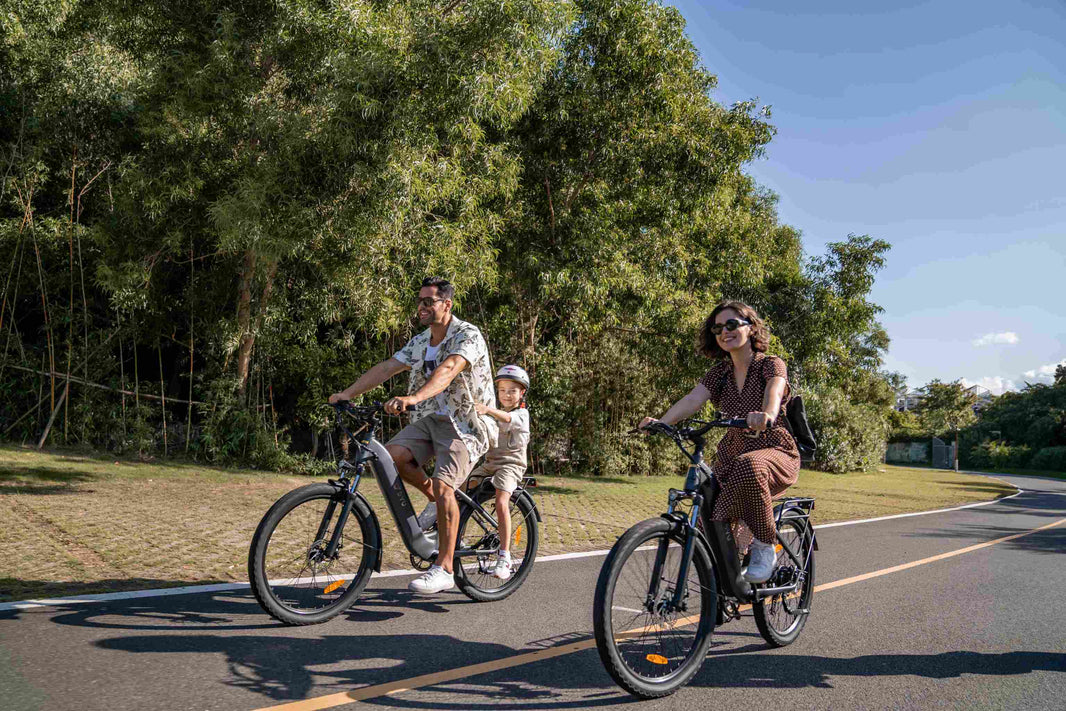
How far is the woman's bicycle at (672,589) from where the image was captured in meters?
3.57

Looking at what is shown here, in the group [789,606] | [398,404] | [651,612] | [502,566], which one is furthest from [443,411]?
[789,606]

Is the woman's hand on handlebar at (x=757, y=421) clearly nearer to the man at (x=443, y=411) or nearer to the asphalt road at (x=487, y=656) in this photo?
the asphalt road at (x=487, y=656)

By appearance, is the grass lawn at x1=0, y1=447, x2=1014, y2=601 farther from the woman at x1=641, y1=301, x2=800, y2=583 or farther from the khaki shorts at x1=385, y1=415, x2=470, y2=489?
the woman at x1=641, y1=301, x2=800, y2=583

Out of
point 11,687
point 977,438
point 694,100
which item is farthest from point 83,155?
point 977,438

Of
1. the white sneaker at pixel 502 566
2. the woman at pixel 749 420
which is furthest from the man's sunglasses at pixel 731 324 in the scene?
the white sneaker at pixel 502 566

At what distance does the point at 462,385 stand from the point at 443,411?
0.69ft

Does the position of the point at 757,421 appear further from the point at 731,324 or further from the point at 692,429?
the point at 731,324

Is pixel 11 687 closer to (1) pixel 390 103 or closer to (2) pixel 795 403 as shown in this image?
(2) pixel 795 403

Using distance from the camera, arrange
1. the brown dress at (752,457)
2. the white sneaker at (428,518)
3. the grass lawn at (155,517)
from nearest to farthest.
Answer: the brown dress at (752,457) < the white sneaker at (428,518) < the grass lawn at (155,517)

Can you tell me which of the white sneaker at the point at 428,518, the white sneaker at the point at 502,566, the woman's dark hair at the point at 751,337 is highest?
the woman's dark hair at the point at 751,337

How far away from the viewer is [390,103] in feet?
32.7

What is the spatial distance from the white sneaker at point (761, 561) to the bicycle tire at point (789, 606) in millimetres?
201

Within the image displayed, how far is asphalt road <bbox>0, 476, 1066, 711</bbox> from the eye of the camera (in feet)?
11.9

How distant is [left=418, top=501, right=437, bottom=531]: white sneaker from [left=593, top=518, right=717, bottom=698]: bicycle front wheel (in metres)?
1.89
